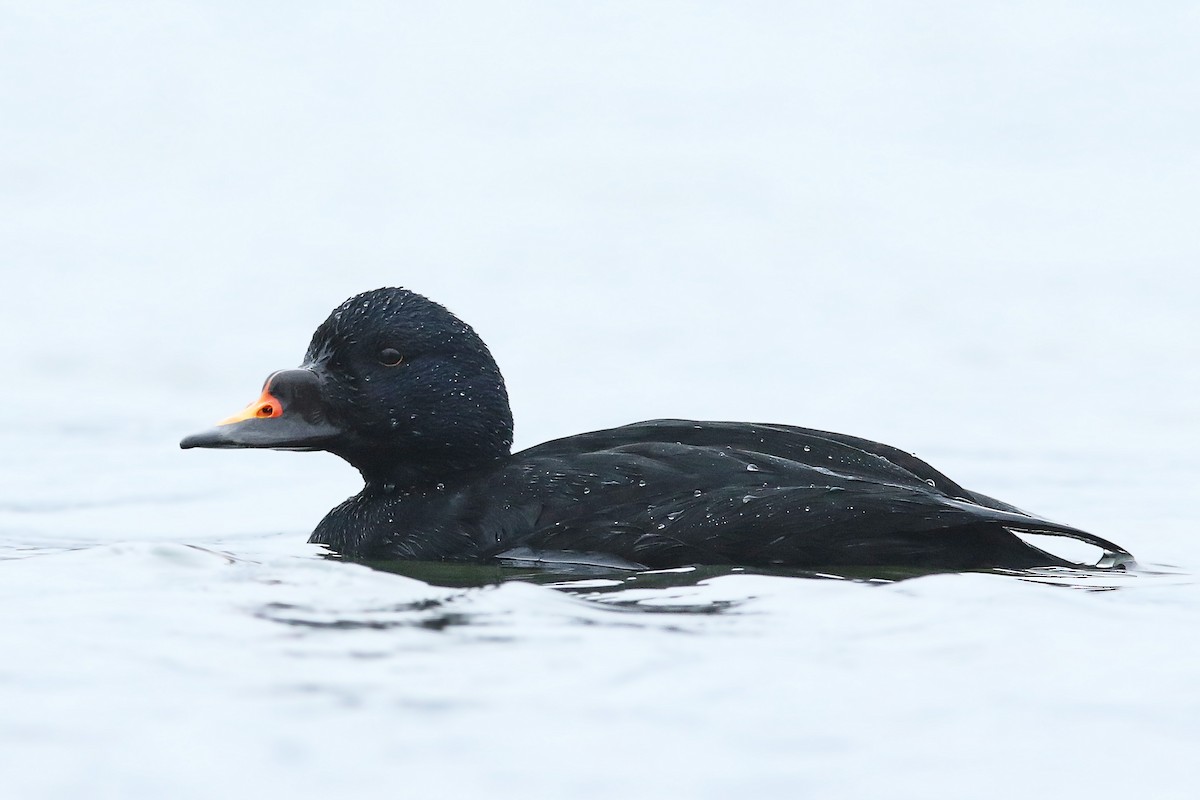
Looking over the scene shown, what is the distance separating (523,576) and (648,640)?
4.24ft

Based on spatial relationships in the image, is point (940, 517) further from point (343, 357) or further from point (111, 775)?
point (111, 775)

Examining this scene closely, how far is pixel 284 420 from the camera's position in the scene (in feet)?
23.5

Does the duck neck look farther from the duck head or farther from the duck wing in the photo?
the duck wing

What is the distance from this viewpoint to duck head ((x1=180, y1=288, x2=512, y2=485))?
717cm

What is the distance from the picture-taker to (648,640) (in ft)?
17.1

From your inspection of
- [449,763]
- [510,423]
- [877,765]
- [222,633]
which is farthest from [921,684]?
[510,423]

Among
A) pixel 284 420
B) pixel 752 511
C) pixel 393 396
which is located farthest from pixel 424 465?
pixel 752 511

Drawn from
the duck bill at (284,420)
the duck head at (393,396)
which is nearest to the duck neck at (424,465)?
the duck head at (393,396)

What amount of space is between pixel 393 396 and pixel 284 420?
1.44ft

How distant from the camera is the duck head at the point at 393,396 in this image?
7168 millimetres

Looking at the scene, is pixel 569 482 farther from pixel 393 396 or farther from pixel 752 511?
pixel 393 396

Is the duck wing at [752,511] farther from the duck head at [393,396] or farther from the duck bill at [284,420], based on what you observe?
the duck bill at [284,420]

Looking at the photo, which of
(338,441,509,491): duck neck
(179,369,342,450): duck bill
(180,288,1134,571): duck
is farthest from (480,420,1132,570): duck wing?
(179,369,342,450): duck bill

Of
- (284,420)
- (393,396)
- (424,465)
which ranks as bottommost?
(424,465)
